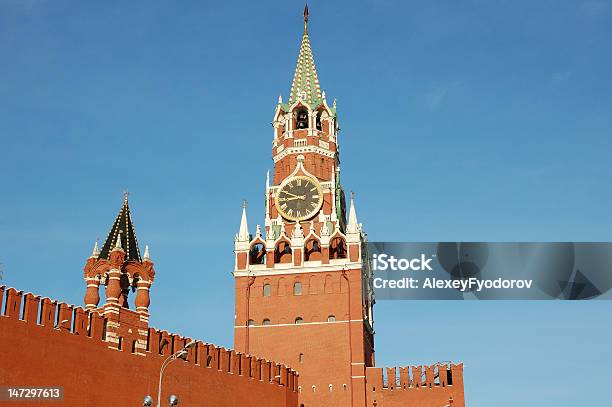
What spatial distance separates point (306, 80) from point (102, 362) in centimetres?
4194

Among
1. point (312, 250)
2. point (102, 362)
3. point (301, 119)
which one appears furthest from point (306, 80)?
point (102, 362)

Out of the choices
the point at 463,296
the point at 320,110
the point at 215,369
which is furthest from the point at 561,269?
the point at 320,110

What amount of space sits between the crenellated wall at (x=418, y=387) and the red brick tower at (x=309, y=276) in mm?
1099

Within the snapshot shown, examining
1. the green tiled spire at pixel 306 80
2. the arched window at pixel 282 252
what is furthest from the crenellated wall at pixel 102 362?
the green tiled spire at pixel 306 80

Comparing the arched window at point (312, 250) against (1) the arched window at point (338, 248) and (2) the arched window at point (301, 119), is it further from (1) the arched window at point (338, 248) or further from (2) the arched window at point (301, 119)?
(2) the arched window at point (301, 119)

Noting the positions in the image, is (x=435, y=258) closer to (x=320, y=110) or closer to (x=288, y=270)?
(x=288, y=270)

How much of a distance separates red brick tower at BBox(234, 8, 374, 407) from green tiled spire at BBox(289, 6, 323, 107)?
0.87 meters

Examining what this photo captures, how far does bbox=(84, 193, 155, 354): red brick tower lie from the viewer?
41.6 m

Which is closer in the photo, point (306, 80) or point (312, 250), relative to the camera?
point (312, 250)

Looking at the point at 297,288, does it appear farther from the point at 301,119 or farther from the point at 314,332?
the point at 301,119

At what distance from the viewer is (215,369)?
48.8 metres

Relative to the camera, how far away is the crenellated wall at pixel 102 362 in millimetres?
34750

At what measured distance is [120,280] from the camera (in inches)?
1800

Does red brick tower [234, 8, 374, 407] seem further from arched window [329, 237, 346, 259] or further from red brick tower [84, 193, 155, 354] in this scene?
red brick tower [84, 193, 155, 354]
